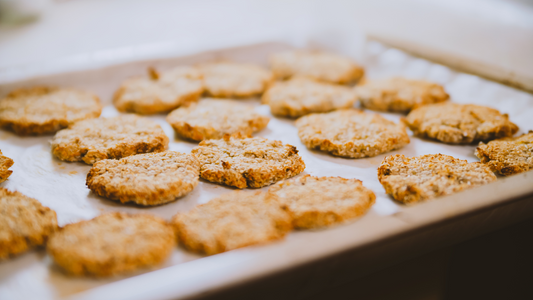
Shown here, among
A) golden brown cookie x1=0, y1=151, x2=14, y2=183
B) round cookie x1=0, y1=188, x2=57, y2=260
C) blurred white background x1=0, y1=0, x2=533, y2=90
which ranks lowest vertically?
golden brown cookie x1=0, y1=151, x2=14, y2=183

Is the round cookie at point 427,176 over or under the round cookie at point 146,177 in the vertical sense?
over

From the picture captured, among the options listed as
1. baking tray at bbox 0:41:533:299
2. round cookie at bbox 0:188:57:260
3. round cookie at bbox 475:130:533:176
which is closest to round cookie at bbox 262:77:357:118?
baking tray at bbox 0:41:533:299

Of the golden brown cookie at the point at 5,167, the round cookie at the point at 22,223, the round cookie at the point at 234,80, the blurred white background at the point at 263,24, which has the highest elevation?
the blurred white background at the point at 263,24

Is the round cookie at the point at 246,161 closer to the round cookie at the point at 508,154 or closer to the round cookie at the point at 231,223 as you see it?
the round cookie at the point at 231,223

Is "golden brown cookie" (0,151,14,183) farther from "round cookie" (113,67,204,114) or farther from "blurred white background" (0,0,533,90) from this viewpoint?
"blurred white background" (0,0,533,90)

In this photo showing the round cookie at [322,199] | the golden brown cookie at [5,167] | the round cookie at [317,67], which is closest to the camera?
the round cookie at [322,199]

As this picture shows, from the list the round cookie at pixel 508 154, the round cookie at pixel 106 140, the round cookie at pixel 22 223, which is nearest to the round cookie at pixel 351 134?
the round cookie at pixel 508 154

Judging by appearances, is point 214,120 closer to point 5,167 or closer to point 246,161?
point 246,161
